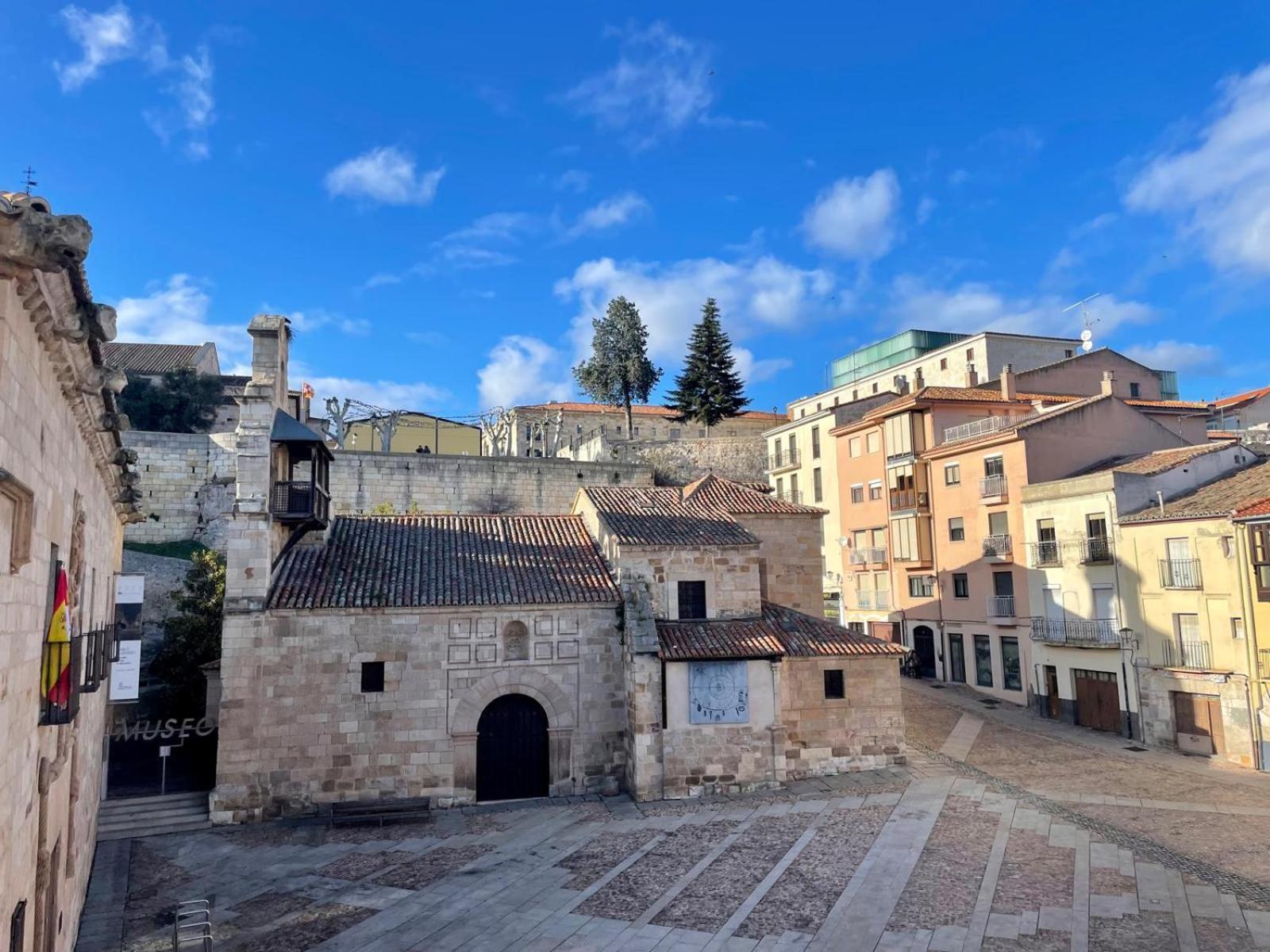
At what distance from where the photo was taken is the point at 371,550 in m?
22.4

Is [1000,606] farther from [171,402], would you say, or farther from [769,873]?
[171,402]

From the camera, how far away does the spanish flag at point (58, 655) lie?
7.52 metres

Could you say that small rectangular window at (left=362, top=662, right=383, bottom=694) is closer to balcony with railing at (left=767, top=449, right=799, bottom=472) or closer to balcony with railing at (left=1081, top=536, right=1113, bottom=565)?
balcony with railing at (left=1081, top=536, right=1113, bottom=565)

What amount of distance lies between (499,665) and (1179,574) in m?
20.1

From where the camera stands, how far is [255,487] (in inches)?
787

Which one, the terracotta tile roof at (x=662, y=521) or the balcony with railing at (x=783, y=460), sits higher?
the balcony with railing at (x=783, y=460)

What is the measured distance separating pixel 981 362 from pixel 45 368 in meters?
50.2

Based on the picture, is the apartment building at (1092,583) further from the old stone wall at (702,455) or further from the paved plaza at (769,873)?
the old stone wall at (702,455)

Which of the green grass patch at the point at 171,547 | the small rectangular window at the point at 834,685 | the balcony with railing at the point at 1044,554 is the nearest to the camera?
the small rectangular window at the point at 834,685

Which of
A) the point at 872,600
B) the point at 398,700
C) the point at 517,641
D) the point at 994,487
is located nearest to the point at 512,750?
the point at 517,641

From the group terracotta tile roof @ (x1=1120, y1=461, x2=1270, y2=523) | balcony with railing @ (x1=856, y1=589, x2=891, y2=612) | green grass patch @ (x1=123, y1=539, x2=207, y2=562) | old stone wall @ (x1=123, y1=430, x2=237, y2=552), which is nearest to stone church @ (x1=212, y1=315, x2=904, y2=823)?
terracotta tile roof @ (x1=1120, y1=461, x2=1270, y2=523)

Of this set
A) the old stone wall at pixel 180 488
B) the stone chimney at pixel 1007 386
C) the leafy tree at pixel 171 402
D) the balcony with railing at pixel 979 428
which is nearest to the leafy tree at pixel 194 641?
the old stone wall at pixel 180 488

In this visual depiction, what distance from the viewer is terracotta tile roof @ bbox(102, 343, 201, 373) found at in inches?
1892

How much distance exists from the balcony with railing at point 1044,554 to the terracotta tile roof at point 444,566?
16.5m
